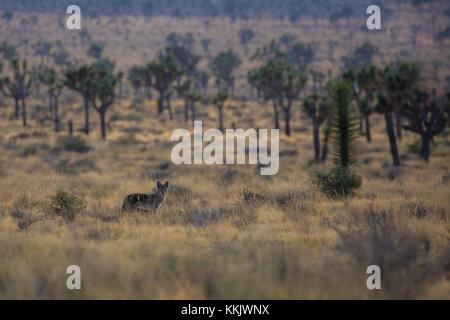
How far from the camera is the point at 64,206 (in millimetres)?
12797

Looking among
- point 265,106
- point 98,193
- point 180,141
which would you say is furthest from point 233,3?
point 98,193

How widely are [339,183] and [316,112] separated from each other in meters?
19.2

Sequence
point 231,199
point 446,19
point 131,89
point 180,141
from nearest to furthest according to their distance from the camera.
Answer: point 231,199 < point 180,141 < point 131,89 < point 446,19

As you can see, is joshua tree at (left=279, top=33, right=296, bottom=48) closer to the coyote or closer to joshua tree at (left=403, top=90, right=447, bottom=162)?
joshua tree at (left=403, top=90, right=447, bottom=162)

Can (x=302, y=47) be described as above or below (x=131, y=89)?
above

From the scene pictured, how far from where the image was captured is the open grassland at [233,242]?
707 centimetres

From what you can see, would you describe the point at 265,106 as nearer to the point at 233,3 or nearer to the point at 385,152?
the point at 385,152

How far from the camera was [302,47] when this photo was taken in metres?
89.3

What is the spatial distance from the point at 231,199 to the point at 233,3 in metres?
122

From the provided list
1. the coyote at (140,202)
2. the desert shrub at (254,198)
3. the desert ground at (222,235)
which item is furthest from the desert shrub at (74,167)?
the coyote at (140,202)

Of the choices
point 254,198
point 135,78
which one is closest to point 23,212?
point 254,198

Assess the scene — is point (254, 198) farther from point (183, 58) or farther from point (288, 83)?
point (183, 58)
